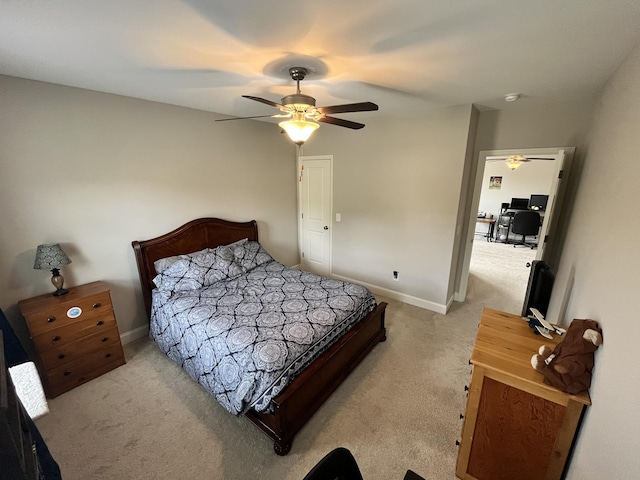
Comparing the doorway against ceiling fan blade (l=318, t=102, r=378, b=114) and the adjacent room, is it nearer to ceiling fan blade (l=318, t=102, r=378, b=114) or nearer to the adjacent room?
the adjacent room

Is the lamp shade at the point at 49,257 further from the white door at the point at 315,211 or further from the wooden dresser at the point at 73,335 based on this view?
the white door at the point at 315,211

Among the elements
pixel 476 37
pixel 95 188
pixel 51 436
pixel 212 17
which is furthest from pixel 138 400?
pixel 476 37

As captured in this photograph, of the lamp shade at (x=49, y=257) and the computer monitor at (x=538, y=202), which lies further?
the computer monitor at (x=538, y=202)

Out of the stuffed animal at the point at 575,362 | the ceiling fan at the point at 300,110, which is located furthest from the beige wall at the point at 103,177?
the stuffed animal at the point at 575,362

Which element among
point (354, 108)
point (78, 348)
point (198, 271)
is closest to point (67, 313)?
point (78, 348)

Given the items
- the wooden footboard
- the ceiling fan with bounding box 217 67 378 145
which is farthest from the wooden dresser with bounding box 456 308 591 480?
the ceiling fan with bounding box 217 67 378 145

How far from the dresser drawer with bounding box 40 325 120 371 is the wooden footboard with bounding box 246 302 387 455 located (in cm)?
151

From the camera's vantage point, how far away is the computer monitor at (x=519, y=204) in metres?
7.02

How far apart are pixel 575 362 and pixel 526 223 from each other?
6.31m

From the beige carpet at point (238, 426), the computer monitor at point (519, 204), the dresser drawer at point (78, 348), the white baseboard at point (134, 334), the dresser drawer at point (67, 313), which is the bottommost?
the beige carpet at point (238, 426)

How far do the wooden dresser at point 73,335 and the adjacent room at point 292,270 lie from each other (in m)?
0.02

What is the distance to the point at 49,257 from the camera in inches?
83.4

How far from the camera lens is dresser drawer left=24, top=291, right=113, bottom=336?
6.68ft

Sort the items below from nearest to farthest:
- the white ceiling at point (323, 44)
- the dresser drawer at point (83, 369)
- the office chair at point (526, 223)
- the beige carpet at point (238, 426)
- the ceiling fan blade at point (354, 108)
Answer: the white ceiling at point (323, 44), the ceiling fan blade at point (354, 108), the beige carpet at point (238, 426), the dresser drawer at point (83, 369), the office chair at point (526, 223)
